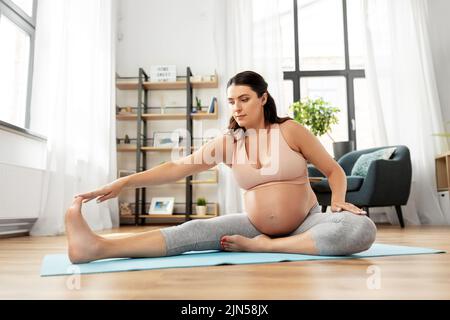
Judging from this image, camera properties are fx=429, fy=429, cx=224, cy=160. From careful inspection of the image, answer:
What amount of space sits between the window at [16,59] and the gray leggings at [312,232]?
7.98ft

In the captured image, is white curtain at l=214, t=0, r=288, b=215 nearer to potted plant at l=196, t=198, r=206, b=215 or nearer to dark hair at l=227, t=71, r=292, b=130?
potted plant at l=196, t=198, r=206, b=215

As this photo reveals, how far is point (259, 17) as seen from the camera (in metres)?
5.10

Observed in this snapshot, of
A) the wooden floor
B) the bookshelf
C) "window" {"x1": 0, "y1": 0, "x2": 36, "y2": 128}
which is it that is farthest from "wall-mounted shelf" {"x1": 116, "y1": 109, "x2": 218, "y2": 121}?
the wooden floor

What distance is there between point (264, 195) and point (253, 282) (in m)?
0.56

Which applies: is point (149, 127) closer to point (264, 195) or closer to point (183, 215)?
point (183, 215)

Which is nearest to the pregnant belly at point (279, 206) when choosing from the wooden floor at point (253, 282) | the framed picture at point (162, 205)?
the wooden floor at point (253, 282)

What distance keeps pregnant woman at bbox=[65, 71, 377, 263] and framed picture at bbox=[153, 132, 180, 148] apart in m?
3.41

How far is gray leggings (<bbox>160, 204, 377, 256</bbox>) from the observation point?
56.2 inches

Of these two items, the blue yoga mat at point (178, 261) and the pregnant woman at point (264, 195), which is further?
the pregnant woman at point (264, 195)

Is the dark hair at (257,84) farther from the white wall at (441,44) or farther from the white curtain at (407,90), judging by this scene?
the white wall at (441,44)

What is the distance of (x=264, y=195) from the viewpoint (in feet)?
5.02

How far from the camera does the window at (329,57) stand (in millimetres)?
5203
